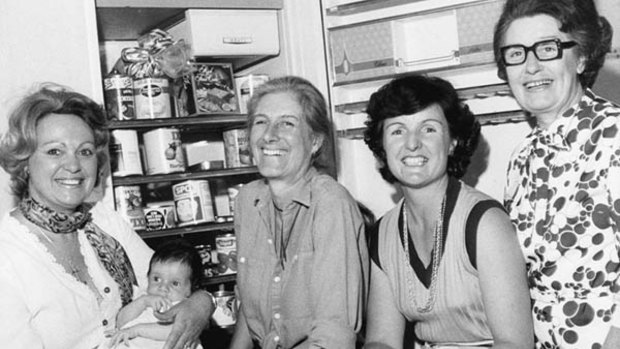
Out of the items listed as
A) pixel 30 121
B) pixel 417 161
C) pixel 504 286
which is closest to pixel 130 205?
pixel 30 121

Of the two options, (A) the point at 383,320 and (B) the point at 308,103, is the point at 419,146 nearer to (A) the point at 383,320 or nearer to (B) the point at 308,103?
(B) the point at 308,103

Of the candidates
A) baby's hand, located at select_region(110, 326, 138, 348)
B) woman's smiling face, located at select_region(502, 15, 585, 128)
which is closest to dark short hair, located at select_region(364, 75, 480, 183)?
woman's smiling face, located at select_region(502, 15, 585, 128)

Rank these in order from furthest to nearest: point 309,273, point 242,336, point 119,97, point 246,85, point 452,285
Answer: point 246,85, point 119,97, point 242,336, point 309,273, point 452,285

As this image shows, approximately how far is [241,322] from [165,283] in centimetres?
28

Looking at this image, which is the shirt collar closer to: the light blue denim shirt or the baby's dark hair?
the light blue denim shirt

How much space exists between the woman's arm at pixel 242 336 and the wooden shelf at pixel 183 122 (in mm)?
665

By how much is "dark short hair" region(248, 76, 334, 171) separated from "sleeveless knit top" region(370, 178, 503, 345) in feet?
1.27

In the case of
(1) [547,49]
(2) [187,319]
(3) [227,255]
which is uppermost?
(1) [547,49]

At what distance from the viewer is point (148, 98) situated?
2.77 m

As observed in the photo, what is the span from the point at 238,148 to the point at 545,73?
1.25 metres

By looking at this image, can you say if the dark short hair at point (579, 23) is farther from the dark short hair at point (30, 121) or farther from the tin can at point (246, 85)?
the dark short hair at point (30, 121)

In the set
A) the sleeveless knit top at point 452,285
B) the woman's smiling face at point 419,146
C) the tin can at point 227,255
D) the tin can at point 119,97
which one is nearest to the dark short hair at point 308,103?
the woman's smiling face at point 419,146

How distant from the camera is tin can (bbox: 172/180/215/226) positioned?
9.40 ft

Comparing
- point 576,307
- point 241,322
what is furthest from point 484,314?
point 241,322
